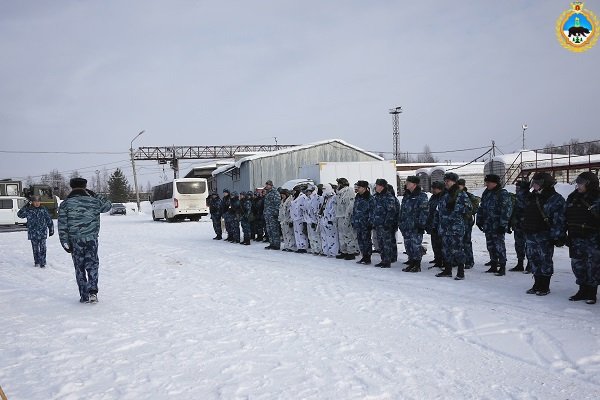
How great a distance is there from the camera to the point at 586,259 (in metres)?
5.93

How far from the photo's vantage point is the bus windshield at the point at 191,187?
26969 mm

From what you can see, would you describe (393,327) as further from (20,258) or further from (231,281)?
(20,258)

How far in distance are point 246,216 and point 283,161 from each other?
17812 millimetres

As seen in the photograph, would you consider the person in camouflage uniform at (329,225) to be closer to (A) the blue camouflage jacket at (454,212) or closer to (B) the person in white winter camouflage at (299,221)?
(B) the person in white winter camouflage at (299,221)

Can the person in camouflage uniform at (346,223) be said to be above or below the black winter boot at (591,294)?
above

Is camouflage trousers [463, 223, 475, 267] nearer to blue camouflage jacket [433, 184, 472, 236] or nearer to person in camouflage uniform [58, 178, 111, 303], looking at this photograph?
blue camouflage jacket [433, 184, 472, 236]

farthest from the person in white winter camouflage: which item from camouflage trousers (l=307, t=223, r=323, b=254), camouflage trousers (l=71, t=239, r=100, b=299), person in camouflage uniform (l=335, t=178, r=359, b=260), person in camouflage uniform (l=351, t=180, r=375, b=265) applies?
camouflage trousers (l=71, t=239, r=100, b=299)

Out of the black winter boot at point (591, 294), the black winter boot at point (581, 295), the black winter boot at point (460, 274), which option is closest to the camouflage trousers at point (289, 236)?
the black winter boot at point (460, 274)

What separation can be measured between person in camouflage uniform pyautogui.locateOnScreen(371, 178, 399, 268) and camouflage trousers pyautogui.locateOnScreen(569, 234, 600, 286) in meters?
3.66

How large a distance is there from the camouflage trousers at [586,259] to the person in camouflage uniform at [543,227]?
0.80 ft

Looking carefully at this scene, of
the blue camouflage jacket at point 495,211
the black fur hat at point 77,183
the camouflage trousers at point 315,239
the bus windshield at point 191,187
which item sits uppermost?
the bus windshield at point 191,187

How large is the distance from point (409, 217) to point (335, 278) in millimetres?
1919

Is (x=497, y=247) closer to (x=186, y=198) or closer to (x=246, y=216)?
(x=246, y=216)

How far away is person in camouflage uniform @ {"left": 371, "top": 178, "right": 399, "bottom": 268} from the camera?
9.29 metres
